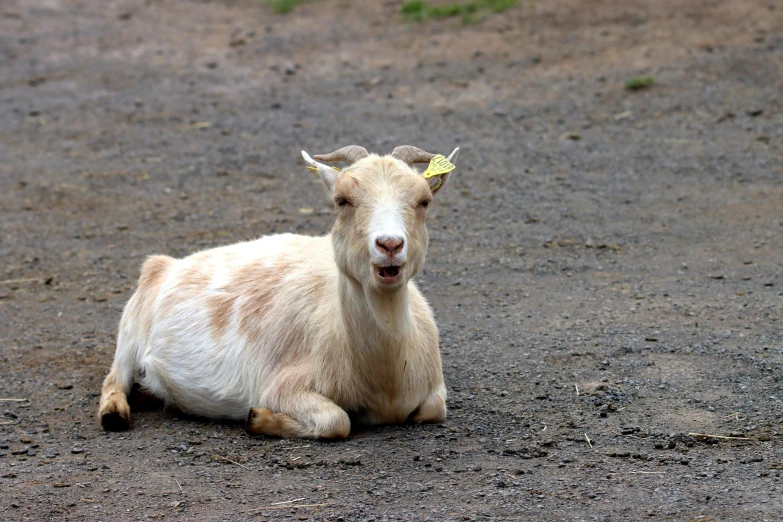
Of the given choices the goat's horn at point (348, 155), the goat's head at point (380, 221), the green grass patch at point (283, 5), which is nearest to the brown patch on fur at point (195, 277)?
the goat's horn at point (348, 155)

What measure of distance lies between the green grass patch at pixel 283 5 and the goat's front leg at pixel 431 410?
12113 mm

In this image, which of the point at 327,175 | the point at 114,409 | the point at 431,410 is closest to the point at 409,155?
the point at 327,175

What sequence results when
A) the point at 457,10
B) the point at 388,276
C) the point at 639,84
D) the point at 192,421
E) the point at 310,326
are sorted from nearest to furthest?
the point at 388,276, the point at 310,326, the point at 192,421, the point at 639,84, the point at 457,10

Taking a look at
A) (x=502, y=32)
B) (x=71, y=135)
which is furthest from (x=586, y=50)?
(x=71, y=135)

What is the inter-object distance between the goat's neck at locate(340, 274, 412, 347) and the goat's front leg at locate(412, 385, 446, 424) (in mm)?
391

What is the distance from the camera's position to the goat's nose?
5.00 m

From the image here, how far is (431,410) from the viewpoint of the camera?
18.8ft

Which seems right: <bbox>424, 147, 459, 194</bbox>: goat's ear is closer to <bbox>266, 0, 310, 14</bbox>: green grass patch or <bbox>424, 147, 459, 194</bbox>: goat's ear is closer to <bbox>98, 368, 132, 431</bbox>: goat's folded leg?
<bbox>98, 368, 132, 431</bbox>: goat's folded leg

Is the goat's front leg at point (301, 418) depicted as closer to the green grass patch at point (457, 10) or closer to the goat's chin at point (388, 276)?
the goat's chin at point (388, 276)

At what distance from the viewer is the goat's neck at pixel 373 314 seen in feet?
17.9

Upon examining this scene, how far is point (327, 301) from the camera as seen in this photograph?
601cm

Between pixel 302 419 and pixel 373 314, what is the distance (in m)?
0.67

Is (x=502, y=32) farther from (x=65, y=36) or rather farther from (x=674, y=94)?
(x=65, y=36)

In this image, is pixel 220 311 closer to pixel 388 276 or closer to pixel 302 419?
pixel 302 419
